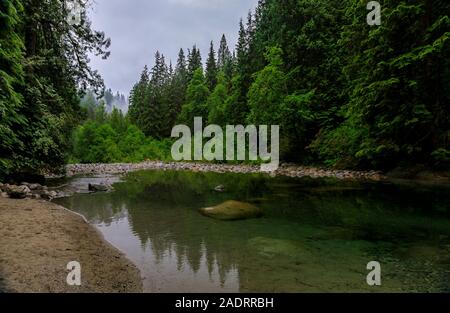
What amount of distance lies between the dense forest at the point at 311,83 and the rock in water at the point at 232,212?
19.7ft

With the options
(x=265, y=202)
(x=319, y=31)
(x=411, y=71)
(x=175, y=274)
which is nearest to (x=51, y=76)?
(x=265, y=202)

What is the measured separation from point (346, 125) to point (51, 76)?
18589 mm

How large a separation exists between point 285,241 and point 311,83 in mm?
24422

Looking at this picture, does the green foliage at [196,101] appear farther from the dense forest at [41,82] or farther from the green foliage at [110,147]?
the dense forest at [41,82]

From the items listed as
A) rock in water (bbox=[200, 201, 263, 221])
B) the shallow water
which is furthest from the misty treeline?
rock in water (bbox=[200, 201, 263, 221])

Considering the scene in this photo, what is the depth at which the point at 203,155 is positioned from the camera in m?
39.9

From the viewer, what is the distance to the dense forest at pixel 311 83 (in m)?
14.1

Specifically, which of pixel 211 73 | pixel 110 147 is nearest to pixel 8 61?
pixel 110 147

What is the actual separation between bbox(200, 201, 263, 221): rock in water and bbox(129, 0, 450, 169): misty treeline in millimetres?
11384

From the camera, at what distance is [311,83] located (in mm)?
29875
